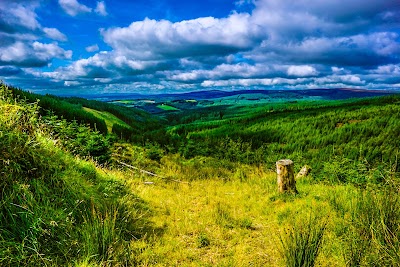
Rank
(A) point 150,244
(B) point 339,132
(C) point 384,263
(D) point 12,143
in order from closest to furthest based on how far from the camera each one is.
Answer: (C) point 384,263 → (D) point 12,143 → (A) point 150,244 → (B) point 339,132

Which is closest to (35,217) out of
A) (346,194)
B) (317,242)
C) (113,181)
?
(113,181)

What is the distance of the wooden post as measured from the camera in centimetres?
989

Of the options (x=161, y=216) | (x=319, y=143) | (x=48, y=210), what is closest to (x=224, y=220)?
(x=161, y=216)

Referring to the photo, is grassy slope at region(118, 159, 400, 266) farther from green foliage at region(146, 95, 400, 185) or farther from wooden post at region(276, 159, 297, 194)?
green foliage at region(146, 95, 400, 185)

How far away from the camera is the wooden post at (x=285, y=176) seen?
32.4 feet

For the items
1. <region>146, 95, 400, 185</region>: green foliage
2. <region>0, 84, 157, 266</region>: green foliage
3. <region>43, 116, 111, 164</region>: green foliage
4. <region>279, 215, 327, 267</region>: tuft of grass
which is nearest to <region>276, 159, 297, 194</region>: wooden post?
<region>146, 95, 400, 185</region>: green foliage

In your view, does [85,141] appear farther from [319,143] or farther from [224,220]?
[319,143]

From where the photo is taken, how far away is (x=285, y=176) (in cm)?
998

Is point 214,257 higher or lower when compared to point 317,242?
lower

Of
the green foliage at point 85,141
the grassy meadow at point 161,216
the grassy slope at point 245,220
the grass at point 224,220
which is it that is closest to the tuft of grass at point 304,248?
the grassy meadow at point 161,216

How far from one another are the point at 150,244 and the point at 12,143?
12.0 ft

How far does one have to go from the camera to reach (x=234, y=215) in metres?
8.63

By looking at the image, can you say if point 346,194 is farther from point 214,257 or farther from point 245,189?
point 214,257

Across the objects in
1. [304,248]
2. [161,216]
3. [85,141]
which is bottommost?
[161,216]
